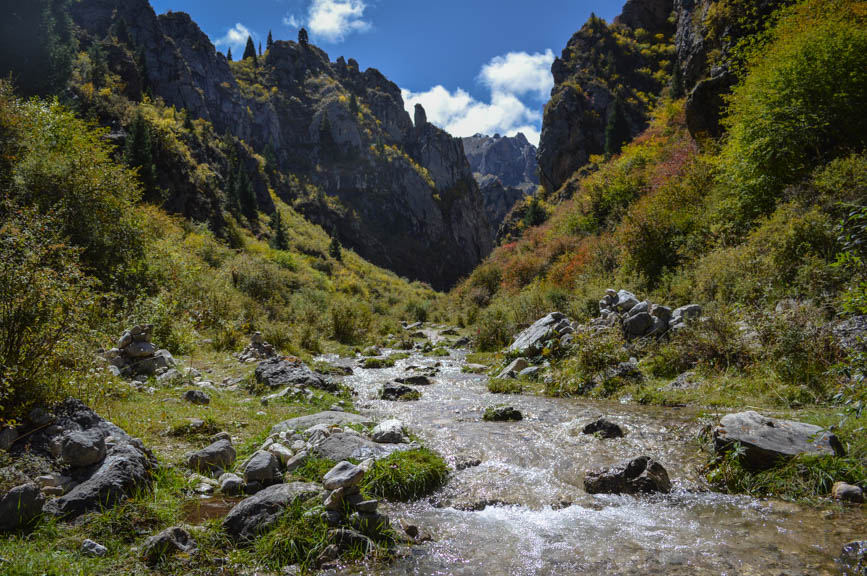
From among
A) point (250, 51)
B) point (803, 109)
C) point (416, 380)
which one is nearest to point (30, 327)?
point (416, 380)

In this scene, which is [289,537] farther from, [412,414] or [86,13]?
[86,13]

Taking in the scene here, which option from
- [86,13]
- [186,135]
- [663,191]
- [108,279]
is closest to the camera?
[108,279]

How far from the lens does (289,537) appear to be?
355 cm

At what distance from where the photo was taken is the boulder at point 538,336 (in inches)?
494

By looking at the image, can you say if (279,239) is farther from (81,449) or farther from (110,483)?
(110,483)

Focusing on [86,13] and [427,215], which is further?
[427,215]

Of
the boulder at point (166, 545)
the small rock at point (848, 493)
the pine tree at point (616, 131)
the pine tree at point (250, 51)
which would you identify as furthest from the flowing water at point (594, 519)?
the pine tree at point (250, 51)

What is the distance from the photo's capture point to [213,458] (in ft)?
15.9

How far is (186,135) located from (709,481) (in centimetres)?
6287

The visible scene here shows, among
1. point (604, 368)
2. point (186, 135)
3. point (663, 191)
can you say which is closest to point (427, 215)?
point (186, 135)

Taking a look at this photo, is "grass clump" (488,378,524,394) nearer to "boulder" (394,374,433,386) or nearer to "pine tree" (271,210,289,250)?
"boulder" (394,374,433,386)

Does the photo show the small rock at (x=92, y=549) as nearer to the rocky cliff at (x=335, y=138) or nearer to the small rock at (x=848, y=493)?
the small rock at (x=848, y=493)

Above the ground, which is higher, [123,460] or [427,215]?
[427,215]

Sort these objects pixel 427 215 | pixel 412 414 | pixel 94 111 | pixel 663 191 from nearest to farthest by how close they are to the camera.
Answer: pixel 412 414, pixel 663 191, pixel 94 111, pixel 427 215
